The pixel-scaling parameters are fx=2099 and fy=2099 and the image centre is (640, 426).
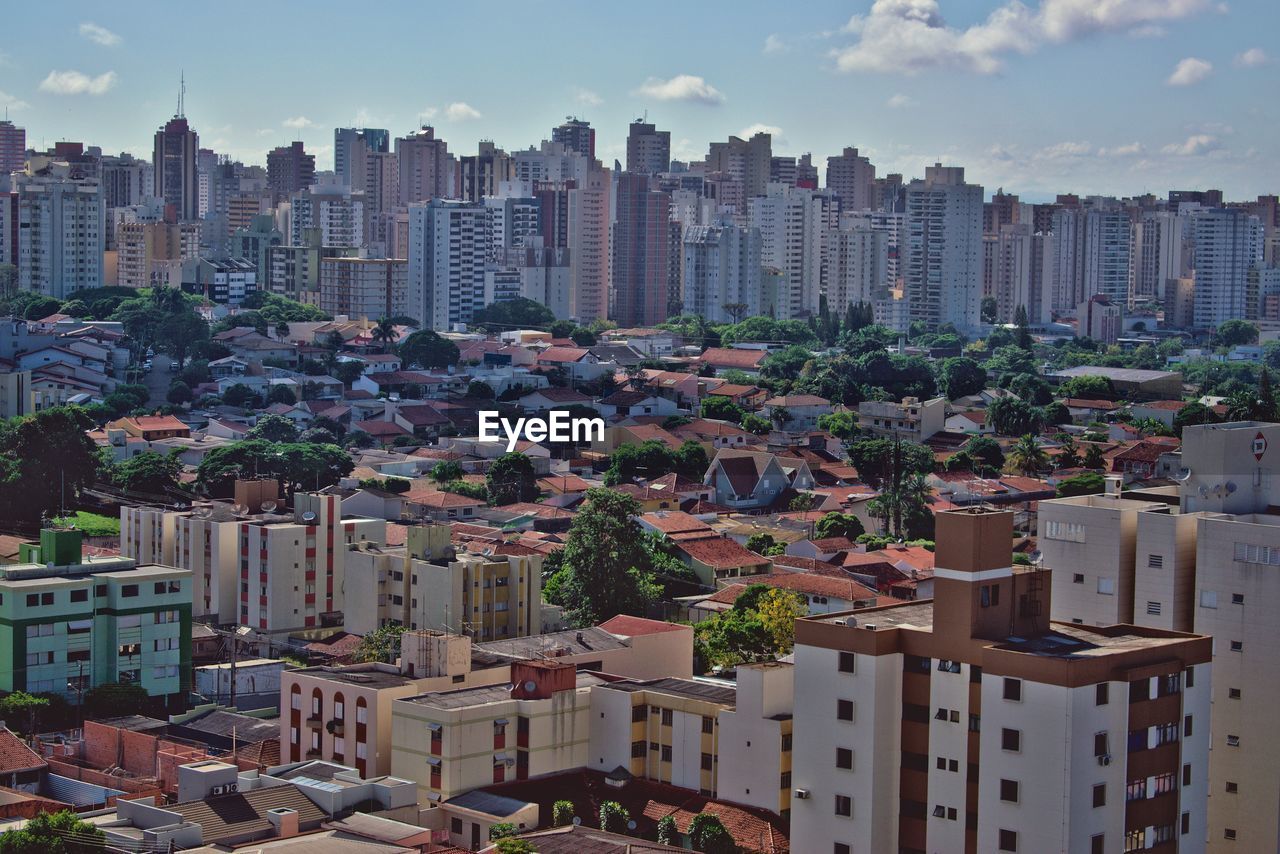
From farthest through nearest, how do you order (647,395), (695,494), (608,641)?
(647,395), (695,494), (608,641)

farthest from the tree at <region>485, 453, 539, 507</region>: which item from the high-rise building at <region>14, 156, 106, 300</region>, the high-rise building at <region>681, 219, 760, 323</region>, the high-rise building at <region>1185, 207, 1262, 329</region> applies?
the high-rise building at <region>1185, 207, 1262, 329</region>

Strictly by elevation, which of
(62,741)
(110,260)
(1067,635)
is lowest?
(62,741)

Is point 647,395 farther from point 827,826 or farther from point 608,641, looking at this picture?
point 827,826

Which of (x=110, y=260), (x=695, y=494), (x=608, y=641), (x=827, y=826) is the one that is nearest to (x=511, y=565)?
(x=608, y=641)

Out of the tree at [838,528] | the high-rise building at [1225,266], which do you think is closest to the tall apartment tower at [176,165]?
the high-rise building at [1225,266]

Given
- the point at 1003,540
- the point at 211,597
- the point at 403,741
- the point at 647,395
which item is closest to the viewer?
the point at 1003,540

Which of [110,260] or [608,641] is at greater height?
[110,260]

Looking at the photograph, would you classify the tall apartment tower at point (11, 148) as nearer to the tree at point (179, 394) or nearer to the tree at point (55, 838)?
the tree at point (179, 394)

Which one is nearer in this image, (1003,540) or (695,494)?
(1003,540)
